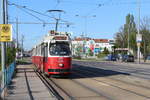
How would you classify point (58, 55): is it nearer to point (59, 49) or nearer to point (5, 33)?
point (59, 49)

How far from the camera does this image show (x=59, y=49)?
2241cm

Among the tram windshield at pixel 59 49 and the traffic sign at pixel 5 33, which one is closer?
the traffic sign at pixel 5 33

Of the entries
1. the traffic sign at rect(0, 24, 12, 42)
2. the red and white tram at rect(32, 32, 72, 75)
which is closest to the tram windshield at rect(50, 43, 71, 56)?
the red and white tram at rect(32, 32, 72, 75)

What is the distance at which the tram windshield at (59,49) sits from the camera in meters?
22.3

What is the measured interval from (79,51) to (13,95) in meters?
102

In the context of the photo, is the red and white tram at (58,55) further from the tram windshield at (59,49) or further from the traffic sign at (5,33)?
the traffic sign at (5,33)

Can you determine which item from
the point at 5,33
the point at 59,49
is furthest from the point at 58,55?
the point at 5,33

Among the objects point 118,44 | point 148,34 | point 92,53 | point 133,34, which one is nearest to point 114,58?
point 148,34

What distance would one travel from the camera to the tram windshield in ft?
73.2

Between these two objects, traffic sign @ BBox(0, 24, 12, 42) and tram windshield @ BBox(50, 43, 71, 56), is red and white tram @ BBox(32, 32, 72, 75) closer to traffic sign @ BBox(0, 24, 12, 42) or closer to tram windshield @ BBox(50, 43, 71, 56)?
tram windshield @ BBox(50, 43, 71, 56)

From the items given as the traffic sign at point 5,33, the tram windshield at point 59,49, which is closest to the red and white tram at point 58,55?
the tram windshield at point 59,49

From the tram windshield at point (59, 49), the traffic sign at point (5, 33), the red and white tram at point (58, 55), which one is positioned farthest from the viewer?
the tram windshield at point (59, 49)

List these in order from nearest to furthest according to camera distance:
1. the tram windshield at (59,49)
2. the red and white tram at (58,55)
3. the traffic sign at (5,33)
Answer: the traffic sign at (5,33)
the red and white tram at (58,55)
the tram windshield at (59,49)

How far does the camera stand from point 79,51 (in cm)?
11506
